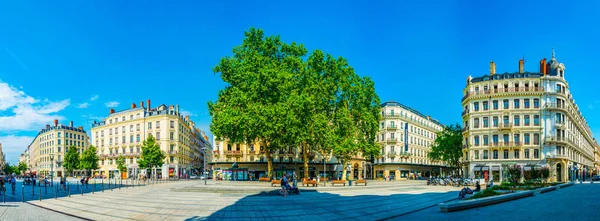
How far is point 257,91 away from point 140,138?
47.3 m

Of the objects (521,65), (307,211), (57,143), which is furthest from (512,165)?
(57,143)

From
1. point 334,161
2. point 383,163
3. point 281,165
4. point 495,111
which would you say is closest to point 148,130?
point 281,165

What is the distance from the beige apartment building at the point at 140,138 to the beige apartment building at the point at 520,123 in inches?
2148

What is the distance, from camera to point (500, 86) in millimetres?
61438

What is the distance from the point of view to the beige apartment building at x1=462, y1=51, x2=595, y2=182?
58625 millimetres

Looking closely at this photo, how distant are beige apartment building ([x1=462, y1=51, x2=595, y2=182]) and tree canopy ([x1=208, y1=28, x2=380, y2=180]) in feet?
69.1

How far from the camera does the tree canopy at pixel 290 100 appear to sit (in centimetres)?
4266

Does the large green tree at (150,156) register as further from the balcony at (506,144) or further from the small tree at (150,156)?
the balcony at (506,144)

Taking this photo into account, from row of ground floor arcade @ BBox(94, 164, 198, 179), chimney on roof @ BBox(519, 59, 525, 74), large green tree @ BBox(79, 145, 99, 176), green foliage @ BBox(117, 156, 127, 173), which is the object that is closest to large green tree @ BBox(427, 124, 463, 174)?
chimney on roof @ BBox(519, 59, 525, 74)

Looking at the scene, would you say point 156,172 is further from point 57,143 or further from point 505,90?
point 505,90

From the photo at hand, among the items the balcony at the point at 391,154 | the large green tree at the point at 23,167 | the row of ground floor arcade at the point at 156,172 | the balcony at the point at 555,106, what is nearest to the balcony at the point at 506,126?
the balcony at the point at 555,106

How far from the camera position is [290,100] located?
4228 centimetres

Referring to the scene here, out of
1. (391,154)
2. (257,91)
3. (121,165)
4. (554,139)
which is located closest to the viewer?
(257,91)

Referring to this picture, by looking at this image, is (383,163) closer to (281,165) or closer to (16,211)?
(281,165)
